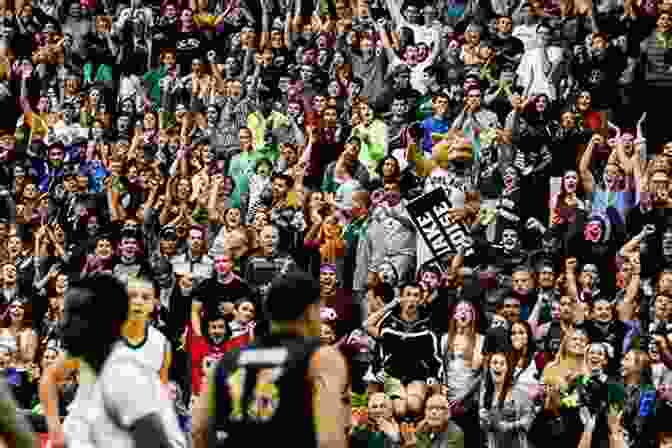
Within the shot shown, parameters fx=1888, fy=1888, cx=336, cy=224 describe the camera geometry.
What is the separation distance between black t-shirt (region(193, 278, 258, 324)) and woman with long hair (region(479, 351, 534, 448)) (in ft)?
7.88

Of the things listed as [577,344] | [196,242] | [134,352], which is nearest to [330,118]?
[196,242]

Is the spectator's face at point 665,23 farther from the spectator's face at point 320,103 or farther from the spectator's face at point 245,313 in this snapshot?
the spectator's face at point 245,313

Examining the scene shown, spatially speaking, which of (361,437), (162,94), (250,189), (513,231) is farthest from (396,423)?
(162,94)

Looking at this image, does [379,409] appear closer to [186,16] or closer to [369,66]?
[369,66]

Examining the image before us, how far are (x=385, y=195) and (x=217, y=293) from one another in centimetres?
200

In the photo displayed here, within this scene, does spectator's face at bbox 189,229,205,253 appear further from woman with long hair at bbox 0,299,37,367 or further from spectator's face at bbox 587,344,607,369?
spectator's face at bbox 587,344,607,369

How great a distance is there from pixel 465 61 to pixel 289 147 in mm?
1871

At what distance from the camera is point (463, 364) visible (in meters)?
14.2

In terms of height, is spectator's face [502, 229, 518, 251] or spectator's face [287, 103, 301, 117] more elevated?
spectator's face [287, 103, 301, 117]

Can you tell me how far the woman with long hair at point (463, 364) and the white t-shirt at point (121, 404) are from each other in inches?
264

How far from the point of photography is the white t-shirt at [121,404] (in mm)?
7027

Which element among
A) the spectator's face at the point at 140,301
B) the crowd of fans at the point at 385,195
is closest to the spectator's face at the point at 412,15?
the crowd of fans at the point at 385,195

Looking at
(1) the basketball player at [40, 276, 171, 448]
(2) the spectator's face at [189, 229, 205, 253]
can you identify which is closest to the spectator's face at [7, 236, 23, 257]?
(2) the spectator's face at [189, 229, 205, 253]

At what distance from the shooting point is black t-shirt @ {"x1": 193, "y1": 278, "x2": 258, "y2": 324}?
15195 millimetres
